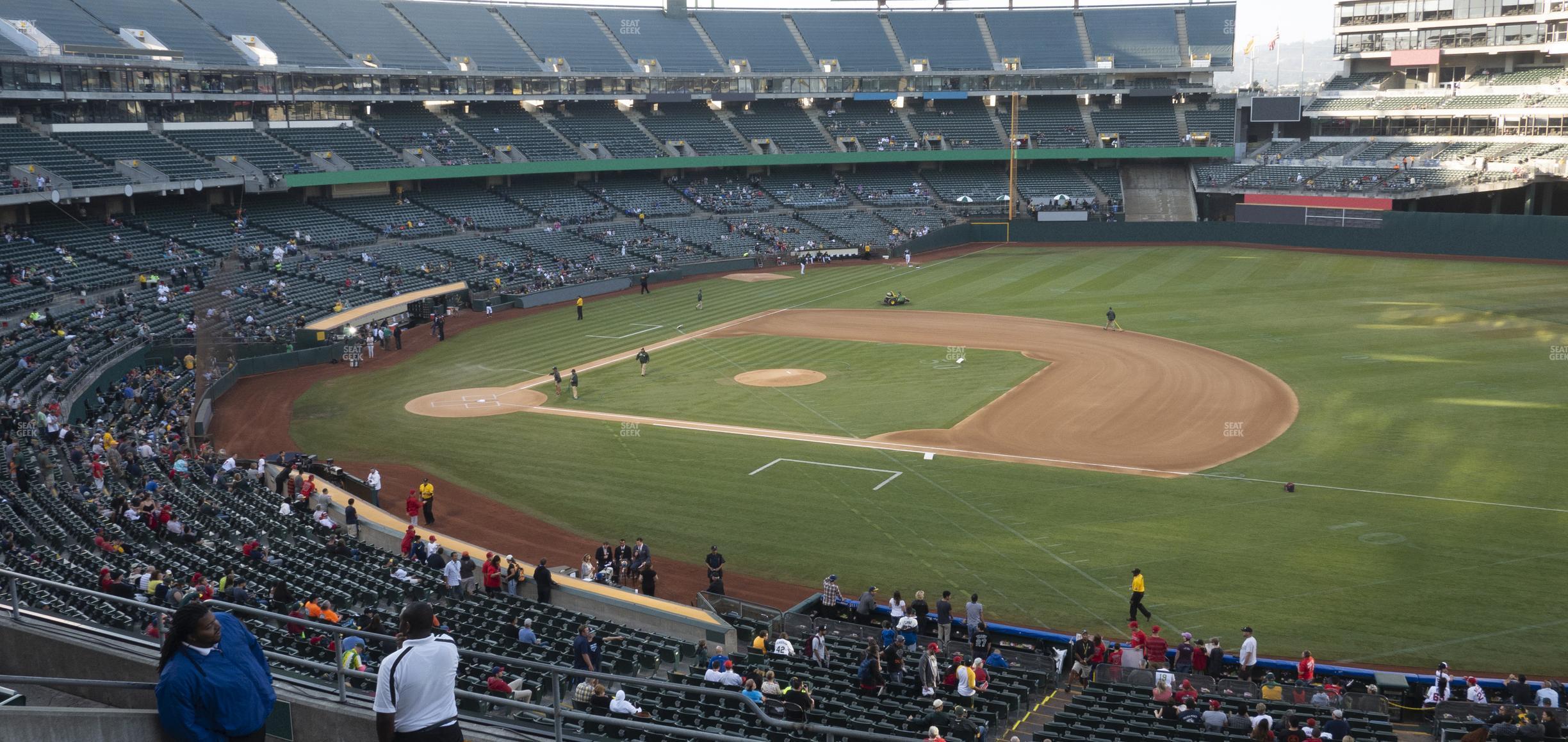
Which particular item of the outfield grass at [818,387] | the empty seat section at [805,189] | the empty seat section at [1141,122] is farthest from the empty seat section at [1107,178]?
the outfield grass at [818,387]

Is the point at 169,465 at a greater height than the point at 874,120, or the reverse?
the point at 874,120

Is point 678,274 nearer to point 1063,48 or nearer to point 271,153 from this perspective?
point 271,153

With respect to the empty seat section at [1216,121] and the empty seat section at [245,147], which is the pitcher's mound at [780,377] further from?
the empty seat section at [1216,121]

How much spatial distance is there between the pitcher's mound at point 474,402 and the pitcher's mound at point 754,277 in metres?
27.3

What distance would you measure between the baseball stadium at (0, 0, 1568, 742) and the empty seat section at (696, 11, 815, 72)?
1.76 feet

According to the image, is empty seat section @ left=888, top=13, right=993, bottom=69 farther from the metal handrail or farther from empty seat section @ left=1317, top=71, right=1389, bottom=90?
the metal handrail

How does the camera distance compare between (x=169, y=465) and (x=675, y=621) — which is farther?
(x=169, y=465)

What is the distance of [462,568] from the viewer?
22.8m

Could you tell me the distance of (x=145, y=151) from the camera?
56344 millimetres

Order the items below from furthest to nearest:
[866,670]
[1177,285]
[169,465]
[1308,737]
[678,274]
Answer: [678,274] → [1177,285] → [169,465] → [866,670] → [1308,737]

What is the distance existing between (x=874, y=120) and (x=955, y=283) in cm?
3120

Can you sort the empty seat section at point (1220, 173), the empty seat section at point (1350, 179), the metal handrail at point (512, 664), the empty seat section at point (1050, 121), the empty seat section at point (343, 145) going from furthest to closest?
the empty seat section at point (1050, 121) → the empty seat section at point (1220, 173) → the empty seat section at point (1350, 179) → the empty seat section at point (343, 145) → the metal handrail at point (512, 664)

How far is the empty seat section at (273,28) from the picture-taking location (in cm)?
6700

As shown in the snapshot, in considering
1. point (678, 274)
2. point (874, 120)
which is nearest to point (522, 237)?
point (678, 274)
